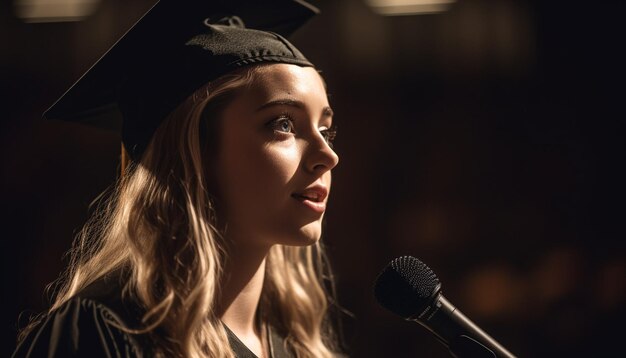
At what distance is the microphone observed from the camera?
2.75 ft

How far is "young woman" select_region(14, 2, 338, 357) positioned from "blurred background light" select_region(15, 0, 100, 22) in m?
1.00

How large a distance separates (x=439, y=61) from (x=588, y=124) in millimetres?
545

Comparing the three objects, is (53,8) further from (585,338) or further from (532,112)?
(585,338)

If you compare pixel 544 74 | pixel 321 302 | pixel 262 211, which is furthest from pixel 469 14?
pixel 262 211

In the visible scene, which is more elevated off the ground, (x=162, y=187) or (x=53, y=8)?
(x=53, y=8)

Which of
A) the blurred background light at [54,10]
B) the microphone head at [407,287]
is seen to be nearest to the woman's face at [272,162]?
the microphone head at [407,287]

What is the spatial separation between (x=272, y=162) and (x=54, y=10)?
4.59 feet

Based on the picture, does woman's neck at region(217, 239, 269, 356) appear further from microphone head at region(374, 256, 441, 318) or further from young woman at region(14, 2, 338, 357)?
microphone head at region(374, 256, 441, 318)

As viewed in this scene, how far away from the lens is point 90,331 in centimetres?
86

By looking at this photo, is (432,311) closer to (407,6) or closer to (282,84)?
(282,84)

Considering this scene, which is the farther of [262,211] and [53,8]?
[53,8]

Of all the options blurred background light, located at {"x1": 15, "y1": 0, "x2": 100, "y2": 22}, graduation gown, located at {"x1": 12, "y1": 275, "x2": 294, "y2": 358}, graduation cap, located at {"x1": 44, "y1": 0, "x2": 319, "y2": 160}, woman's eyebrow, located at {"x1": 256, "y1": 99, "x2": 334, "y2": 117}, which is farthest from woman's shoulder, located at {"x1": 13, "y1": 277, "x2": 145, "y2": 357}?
blurred background light, located at {"x1": 15, "y1": 0, "x2": 100, "y2": 22}

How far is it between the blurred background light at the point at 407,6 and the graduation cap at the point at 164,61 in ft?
3.04

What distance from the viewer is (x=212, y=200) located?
Result: 3.43 ft
